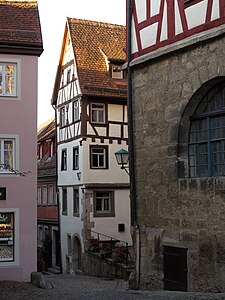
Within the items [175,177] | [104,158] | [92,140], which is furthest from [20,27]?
[104,158]

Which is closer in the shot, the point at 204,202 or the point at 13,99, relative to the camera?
the point at 204,202

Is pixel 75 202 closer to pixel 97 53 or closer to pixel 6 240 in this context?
pixel 97 53

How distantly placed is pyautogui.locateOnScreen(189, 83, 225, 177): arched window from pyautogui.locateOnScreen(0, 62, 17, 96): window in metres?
7.67

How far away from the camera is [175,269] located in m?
12.8

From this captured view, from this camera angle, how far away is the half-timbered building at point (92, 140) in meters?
27.7

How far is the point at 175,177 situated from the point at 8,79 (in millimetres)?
7877

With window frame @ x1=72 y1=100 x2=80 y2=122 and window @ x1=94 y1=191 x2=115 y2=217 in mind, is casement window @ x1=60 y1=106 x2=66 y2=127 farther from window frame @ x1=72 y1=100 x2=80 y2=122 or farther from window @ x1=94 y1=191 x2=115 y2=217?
window @ x1=94 y1=191 x2=115 y2=217

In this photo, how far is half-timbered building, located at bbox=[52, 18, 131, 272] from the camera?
2767 cm

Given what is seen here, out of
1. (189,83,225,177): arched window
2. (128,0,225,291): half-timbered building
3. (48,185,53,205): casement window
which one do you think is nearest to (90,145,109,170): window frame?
(48,185,53,205): casement window

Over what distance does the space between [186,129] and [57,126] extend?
64.6ft

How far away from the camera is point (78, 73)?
28266mm

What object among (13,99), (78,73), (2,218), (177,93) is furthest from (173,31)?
(78,73)

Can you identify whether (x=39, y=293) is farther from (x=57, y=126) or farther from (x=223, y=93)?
(x=57, y=126)

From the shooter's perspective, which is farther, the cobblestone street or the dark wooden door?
the dark wooden door
